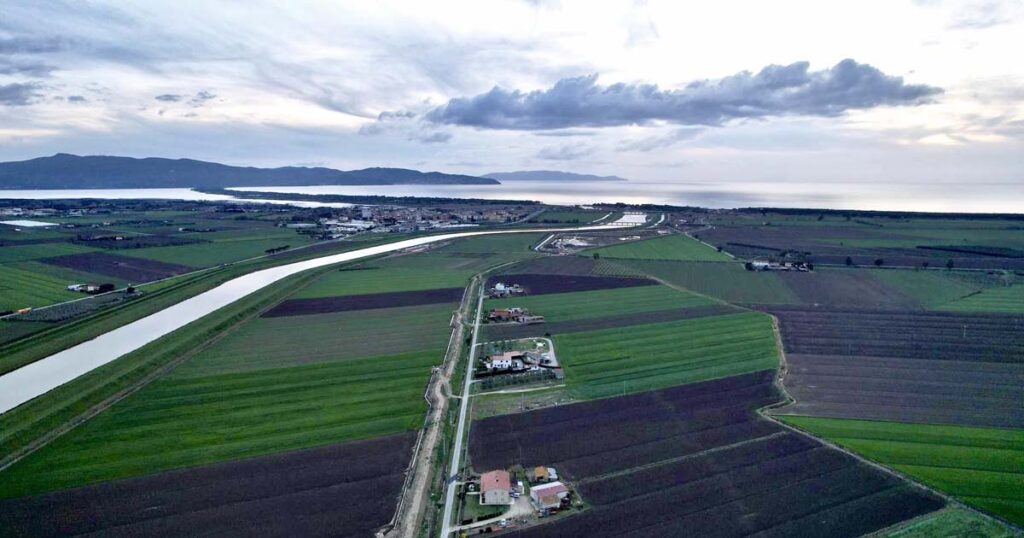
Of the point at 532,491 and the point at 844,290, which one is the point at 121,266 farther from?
the point at 844,290

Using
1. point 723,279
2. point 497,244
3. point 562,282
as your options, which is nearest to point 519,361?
point 562,282

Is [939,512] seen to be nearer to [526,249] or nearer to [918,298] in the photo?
[918,298]

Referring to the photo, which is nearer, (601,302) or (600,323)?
(600,323)

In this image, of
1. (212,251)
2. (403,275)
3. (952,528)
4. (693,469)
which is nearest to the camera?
(952,528)

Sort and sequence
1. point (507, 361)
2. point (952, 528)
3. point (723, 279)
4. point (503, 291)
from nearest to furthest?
point (952, 528), point (507, 361), point (503, 291), point (723, 279)

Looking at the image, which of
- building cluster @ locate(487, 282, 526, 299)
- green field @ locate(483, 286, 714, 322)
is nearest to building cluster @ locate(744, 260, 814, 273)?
green field @ locate(483, 286, 714, 322)

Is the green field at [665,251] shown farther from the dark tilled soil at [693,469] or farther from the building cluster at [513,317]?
the dark tilled soil at [693,469]

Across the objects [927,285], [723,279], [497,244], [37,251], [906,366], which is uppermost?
[497,244]
